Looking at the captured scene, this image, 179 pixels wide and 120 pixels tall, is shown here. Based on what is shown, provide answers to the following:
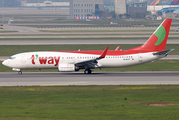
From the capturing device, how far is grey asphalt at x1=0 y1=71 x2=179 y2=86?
39.0 meters

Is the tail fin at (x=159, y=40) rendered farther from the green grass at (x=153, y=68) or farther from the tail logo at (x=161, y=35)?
the green grass at (x=153, y=68)

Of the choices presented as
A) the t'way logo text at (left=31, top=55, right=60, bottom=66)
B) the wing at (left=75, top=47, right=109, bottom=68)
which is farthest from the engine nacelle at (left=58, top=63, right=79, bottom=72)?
the t'way logo text at (left=31, top=55, right=60, bottom=66)
